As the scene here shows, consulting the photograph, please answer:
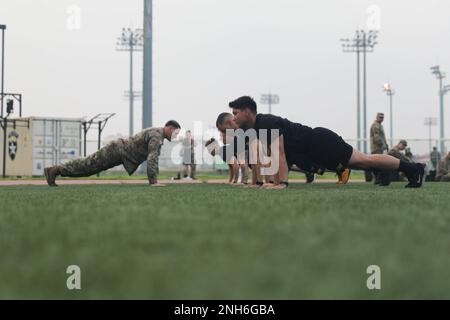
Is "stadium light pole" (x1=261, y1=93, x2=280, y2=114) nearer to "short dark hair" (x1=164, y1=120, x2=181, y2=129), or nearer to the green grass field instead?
"short dark hair" (x1=164, y1=120, x2=181, y2=129)

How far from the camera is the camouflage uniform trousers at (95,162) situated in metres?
8.45

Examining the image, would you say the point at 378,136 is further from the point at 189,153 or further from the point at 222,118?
the point at 189,153

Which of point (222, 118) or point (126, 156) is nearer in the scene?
point (126, 156)

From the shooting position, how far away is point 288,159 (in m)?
7.12

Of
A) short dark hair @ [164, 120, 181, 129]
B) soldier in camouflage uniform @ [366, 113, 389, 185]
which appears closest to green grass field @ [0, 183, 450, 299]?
short dark hair @ [164, 120, 181, 129]

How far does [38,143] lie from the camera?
72.4ft

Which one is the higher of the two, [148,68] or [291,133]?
[148,68]

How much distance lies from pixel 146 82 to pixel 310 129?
16.8 m

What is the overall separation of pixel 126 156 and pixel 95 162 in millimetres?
490

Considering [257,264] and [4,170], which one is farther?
[4,170]

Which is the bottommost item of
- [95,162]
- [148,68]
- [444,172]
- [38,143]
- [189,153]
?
[444,172]

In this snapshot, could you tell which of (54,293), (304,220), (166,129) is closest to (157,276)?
(54,293)

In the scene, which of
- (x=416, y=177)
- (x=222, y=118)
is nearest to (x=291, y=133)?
(x=416, y=177)
